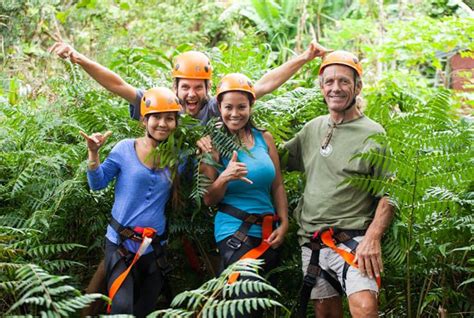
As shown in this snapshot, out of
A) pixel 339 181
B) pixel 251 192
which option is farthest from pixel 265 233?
pixel 339 181

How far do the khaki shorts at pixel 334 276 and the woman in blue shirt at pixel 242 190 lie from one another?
0.33 m

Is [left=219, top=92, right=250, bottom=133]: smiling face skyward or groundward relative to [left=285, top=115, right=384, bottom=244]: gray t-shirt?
skyward

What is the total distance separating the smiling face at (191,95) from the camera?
16.9 feet

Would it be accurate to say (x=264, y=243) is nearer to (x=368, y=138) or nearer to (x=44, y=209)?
(x=368, y=138)

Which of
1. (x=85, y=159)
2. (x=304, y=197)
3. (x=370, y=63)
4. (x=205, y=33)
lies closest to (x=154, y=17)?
(x=205, y=33)

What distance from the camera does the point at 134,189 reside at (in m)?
4.60

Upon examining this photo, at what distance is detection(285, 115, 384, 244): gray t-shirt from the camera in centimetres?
447

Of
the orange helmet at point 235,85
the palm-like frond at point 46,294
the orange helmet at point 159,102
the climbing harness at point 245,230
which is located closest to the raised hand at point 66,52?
the orange helmet at point 159,102

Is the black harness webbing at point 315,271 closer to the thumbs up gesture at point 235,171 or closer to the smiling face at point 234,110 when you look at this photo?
the thumbs up gesture at point 235,171

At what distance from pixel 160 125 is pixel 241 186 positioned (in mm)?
728

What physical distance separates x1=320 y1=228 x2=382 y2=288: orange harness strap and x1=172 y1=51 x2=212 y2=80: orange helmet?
5.37ft

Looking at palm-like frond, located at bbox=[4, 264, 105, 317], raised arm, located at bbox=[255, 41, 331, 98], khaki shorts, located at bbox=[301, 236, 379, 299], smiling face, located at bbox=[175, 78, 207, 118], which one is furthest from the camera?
raised arm, located at bbox=[255, 41, 331, 98]

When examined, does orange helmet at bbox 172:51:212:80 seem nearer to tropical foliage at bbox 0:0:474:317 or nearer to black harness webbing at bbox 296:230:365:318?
tropical foliage at bbox 0:0:474:317

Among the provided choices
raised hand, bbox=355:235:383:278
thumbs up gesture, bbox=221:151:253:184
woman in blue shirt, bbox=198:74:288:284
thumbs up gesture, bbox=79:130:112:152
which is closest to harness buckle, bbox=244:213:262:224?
woman in blue shirt, bbox=198:74:288:284
